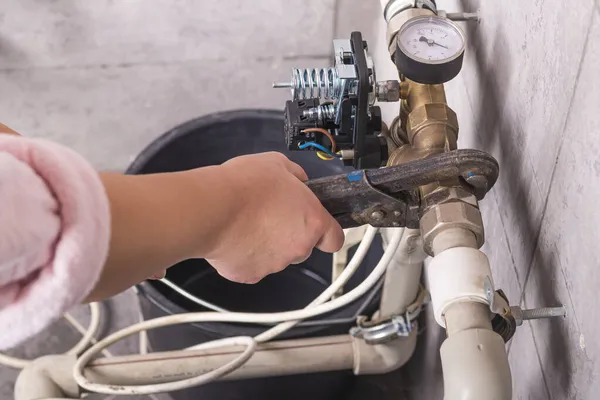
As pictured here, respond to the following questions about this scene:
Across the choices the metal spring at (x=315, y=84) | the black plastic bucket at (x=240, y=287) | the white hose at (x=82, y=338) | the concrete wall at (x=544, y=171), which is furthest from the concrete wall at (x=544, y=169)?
the white hose at (x=82, y=338)

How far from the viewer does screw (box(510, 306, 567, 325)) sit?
395 millimetres

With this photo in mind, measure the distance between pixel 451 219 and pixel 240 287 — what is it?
1.72 feet

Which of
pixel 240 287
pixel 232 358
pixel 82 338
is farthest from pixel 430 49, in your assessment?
pixel 82 338

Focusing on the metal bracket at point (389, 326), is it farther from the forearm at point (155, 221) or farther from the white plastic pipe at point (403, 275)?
the forearm at point (155, 221)

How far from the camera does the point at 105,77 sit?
0.96 m

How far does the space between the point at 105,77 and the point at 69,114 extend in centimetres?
9

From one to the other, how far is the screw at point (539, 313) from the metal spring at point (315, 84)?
0.20m


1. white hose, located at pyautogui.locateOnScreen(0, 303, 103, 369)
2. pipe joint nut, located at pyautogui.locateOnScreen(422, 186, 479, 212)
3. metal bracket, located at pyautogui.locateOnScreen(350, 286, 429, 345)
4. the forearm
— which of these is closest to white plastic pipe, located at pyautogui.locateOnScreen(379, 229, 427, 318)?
metal bracket, located at pyautogui.locateOnScreen(350, 286, 429, 345)

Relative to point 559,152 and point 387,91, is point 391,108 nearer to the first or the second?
point 387,91

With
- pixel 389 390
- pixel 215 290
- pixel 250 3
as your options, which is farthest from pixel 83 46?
pixel 389 390

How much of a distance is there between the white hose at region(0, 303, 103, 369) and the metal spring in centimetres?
48

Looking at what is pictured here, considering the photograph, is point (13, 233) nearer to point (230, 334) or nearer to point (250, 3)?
point (230, 334)

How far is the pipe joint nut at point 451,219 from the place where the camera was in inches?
16.4

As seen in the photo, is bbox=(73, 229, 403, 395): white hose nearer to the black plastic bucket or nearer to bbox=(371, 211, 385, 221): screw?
the black plastic bucket
